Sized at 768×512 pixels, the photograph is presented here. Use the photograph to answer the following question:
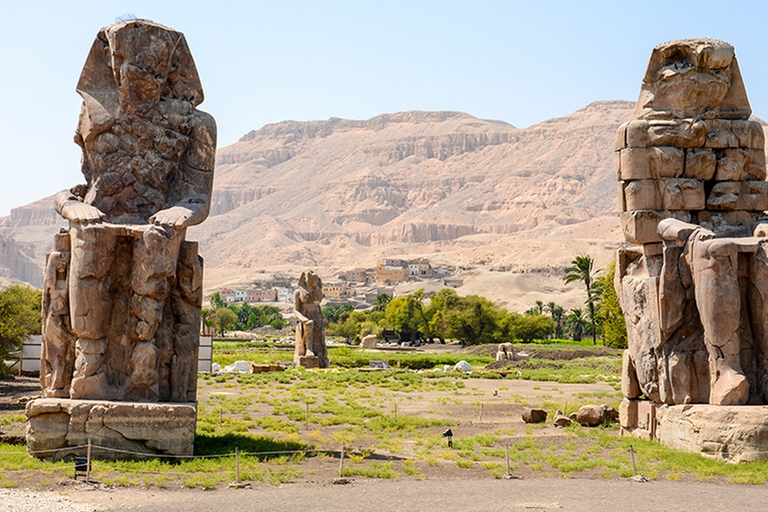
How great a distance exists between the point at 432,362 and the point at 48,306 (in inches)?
1014

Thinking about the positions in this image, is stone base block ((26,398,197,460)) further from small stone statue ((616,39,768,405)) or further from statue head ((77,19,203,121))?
small stone statue ((616,39,768,405))

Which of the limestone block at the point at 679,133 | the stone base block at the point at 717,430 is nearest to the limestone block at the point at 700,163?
the limestone block at the point at 679,133

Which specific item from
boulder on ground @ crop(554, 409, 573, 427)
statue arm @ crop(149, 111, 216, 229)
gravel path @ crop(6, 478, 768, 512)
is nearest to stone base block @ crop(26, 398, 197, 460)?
gravel path @ crop(6, 478, 768, 512)

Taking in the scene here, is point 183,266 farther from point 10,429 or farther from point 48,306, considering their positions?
point 10,429

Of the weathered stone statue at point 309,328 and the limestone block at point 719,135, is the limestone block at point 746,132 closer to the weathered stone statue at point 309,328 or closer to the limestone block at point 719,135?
the limestone block at point 719,135

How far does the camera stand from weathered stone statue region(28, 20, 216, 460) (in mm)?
9992

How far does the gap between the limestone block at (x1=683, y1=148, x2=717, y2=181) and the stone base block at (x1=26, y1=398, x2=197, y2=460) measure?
752 centimetres

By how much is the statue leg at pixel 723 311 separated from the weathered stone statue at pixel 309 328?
65.8ft

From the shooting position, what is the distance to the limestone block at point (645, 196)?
12.3 metres

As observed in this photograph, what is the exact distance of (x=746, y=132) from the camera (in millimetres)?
12297

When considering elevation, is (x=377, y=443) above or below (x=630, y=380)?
below

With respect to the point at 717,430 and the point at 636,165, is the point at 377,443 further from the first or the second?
the point at 636,165

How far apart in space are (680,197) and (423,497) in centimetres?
611

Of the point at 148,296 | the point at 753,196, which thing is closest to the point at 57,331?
the point at 148,296
